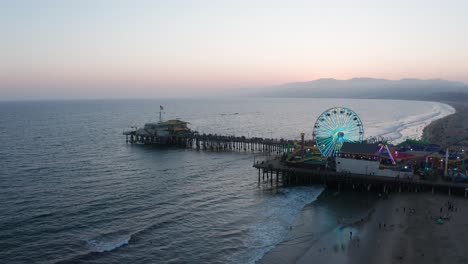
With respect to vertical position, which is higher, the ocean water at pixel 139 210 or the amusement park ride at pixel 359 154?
the amusement park ride at pixel 359 154

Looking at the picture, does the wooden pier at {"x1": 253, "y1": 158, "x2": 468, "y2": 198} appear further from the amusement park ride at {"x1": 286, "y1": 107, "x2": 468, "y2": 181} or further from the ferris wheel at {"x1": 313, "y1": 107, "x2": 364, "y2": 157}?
the ferris wheel at {"x1": 313, "y1": 107, "x2": 364, "y2": 157}

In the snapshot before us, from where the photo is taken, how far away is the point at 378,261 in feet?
91.8

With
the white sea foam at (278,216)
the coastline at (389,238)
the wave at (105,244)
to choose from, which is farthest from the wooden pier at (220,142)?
the wave at (105,244)

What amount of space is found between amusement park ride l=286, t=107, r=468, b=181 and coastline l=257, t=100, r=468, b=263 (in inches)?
291

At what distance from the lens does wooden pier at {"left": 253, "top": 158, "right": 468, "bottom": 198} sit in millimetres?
43844

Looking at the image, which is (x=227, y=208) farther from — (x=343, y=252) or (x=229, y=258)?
(x=343, y=252)

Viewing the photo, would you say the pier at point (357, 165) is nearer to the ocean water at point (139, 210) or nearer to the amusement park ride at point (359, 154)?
the amusement park ride at point (359, 154)

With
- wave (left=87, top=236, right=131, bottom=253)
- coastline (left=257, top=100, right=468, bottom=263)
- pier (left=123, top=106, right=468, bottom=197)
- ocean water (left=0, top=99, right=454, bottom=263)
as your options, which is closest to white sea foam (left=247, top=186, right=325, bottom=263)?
ocean water (left=0, top=99, right=454, bottom=263)

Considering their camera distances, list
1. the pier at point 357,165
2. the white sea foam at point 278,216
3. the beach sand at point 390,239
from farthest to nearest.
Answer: the pier at point 357,165
the white sea foam at point 278,216
the beach sand at point 390,239

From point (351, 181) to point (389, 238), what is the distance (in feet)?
58.2

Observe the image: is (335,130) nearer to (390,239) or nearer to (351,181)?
(351,181)

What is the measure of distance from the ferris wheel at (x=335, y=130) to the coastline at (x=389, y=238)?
1541cm

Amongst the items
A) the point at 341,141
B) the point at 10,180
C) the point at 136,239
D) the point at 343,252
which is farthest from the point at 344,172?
the point at 10,180

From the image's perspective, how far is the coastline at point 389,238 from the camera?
2877 centimetres
